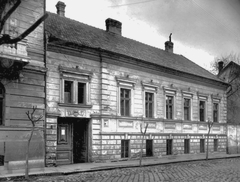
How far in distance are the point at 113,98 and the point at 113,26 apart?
725 cm

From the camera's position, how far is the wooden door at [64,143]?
16797 millimetres

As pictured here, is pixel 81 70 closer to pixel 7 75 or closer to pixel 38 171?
pixel 7 75

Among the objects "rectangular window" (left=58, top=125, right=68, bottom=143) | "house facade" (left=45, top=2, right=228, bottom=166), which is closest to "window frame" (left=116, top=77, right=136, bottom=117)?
"house facade" (left=45, top=2, right=228, bottom=166)

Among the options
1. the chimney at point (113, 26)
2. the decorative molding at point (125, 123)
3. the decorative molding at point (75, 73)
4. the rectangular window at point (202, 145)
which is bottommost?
the rectangular window at point (202, 145)

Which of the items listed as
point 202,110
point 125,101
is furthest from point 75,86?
point 202,110

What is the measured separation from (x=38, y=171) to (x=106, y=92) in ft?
20.8

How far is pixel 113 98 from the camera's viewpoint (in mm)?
18969

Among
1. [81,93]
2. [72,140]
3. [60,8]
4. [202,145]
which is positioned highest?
[60,8]

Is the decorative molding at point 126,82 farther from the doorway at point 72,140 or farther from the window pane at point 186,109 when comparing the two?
the window pane at point 186,109

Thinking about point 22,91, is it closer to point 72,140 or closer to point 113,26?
point 72,140

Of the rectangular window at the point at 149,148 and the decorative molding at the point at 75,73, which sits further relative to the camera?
the rectangular window at the point at 149,148

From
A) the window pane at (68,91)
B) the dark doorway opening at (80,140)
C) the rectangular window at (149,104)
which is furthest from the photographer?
Answer: the rectangular window at (149,104)

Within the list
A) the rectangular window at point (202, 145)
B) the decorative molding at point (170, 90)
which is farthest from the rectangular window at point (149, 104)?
the rectangular window at point (202, 145)

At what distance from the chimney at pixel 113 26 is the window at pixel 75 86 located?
278 inches
